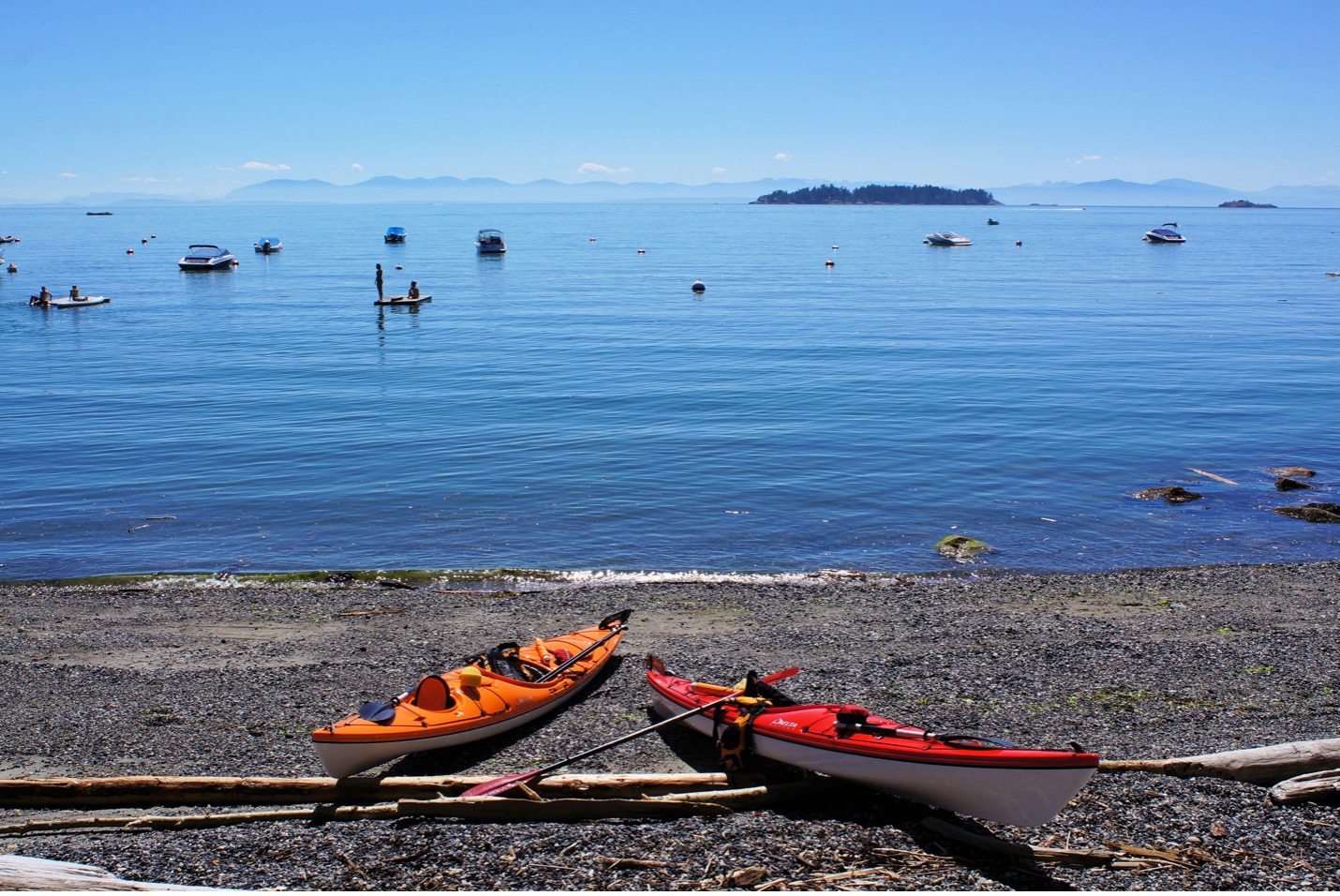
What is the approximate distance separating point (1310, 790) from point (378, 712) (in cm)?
816

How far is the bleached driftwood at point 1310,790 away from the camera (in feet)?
27.4

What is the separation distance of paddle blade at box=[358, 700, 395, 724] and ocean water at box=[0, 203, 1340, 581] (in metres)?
9.20

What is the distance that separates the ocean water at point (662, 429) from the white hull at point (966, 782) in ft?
33.8

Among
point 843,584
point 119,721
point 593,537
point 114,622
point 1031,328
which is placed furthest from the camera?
point 1031,328

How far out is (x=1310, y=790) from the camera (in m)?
8.37

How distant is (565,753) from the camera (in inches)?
419

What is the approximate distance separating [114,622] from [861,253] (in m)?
115

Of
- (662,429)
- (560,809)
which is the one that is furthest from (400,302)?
(560,809)

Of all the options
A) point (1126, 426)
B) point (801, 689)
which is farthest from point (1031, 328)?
point (801, 689)

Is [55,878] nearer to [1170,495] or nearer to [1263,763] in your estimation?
[1263,763]

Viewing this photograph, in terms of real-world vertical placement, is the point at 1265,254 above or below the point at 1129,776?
above

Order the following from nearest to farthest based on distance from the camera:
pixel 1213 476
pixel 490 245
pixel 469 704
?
pixel 469 704
pixel 1213 476
pixel 490 245

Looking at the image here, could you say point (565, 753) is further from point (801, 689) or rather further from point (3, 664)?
point (3, 664)

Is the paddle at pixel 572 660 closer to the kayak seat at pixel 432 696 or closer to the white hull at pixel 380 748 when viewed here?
the white hull at pixel 380 748
